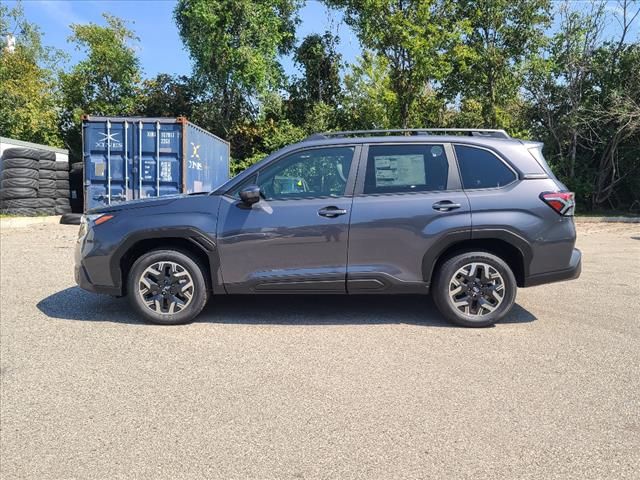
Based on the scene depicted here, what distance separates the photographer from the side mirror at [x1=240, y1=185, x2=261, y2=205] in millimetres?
5211

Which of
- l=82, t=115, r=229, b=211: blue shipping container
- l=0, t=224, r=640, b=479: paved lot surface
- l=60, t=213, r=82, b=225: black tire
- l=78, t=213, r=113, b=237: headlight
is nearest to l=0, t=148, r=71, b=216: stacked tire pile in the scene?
l=60, t=213, r=82, b=225: black tire

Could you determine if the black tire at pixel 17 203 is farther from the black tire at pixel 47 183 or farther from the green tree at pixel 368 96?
the green tree at pixel 368 96

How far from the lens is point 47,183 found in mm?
16281

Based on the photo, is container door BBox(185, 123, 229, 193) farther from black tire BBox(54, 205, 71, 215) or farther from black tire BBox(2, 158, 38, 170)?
black tire BBox(2, 158, 38, 170)

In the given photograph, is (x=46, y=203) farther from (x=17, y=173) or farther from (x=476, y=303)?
(x=476, y=303)

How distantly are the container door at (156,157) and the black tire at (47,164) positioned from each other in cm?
422

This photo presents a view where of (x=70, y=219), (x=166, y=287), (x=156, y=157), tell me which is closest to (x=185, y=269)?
(x=166, y=287)

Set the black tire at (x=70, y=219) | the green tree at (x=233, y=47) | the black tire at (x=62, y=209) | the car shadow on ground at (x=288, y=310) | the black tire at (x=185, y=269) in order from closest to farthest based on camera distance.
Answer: the black tire at (x=185, y=269) < the car shadow on ground at (x=288, y=310) < the black tire at (x=70, y=219) < the black tire at (x=62, y=209) < the green tree at (x=233, y=47)

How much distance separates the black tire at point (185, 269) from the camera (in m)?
5.35

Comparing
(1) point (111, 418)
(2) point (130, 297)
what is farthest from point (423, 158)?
(1) point (111, 418)

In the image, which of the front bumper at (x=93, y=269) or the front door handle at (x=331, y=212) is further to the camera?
the front bumper at (x=93, y=269)

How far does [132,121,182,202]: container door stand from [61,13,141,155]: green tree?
10389 millimetres

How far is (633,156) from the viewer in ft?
66.1

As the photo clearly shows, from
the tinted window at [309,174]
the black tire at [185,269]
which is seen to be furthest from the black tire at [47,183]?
the tinted window at [309,174]
